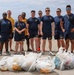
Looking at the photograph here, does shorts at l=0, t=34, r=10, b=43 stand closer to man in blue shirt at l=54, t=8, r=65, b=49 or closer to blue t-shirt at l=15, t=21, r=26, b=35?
blue t-shirt at l=15, t=21, r=26, b=35

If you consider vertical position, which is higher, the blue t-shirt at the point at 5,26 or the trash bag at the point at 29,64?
the blue t-shirt at the point at 5,26

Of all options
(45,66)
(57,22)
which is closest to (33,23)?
(57,22)

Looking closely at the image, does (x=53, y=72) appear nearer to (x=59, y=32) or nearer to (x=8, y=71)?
(x=8, y=71)

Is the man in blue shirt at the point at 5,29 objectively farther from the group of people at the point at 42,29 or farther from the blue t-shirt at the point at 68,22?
the blue t-shirt at the point at 68,22

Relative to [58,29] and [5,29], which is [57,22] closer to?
[58,29]

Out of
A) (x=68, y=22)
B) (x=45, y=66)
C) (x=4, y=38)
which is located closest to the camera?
(x=45, y=66)

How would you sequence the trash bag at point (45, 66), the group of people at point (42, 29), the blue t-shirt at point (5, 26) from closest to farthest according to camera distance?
the trash bag at point (45, 66)
the group of people at point (42, 29)
the blue t-shirt at point (5, 26)

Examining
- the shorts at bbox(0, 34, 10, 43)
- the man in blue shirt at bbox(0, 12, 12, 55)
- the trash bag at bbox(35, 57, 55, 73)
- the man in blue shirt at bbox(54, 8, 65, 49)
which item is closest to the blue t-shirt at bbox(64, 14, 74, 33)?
the man in blue shirt at bbox(54, 8, 65, 49)

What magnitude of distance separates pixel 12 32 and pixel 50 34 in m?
1.54

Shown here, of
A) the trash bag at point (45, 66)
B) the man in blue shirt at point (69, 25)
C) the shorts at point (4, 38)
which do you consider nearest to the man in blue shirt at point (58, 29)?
the man in blue shirt at point (69, 25)

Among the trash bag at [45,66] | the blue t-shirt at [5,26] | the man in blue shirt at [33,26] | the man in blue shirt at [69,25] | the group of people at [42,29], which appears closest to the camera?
the trash bag at [45,66]

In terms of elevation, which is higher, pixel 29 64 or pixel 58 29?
pixel 58 29

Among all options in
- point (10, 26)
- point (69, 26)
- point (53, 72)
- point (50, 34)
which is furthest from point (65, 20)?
point (53, 72)

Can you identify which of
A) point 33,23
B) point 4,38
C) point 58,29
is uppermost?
point 33,23
